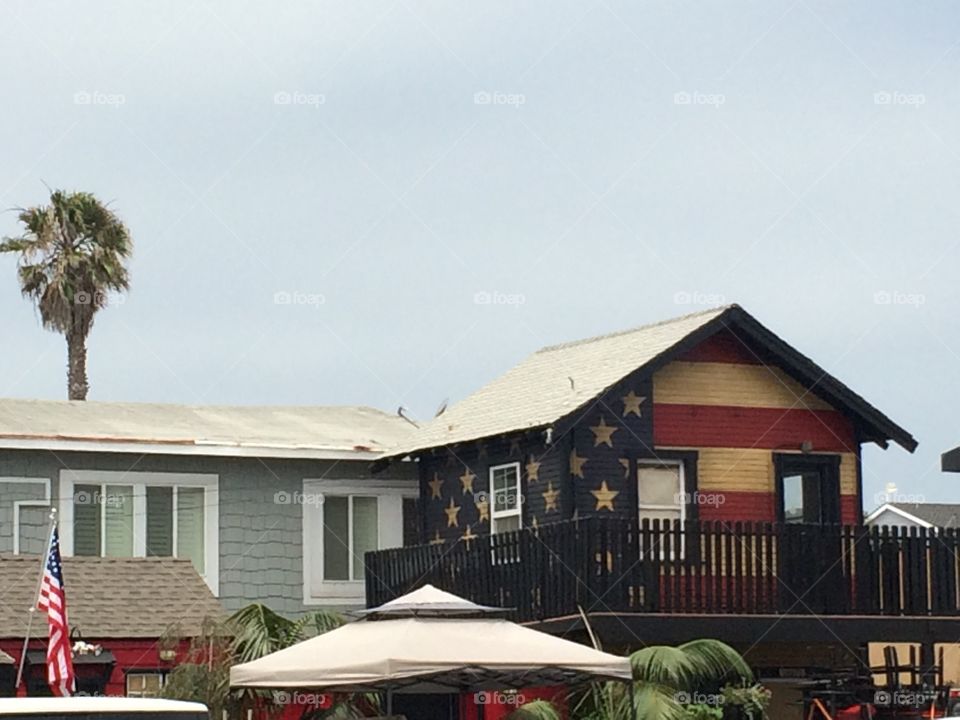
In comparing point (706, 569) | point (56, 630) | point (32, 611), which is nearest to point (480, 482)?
point (706, 569)

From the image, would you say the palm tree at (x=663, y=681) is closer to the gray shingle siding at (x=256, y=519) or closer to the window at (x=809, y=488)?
the window at (x=809, y=488)

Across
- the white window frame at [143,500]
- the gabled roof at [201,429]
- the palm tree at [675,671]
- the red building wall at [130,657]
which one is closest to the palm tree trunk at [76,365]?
the gabled roof at [201,429]

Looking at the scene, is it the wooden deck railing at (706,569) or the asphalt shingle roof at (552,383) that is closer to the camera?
the wooden deck railing at (706,569)

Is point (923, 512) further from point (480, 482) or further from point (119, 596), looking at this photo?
point (119, 596)

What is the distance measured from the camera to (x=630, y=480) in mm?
29062

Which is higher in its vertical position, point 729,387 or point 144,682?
point 729,387

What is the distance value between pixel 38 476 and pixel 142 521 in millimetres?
1657

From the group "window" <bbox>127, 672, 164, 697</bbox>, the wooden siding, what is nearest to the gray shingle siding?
the wooden siding

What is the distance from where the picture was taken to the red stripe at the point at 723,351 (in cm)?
2995

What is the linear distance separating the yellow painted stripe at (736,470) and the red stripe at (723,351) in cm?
122

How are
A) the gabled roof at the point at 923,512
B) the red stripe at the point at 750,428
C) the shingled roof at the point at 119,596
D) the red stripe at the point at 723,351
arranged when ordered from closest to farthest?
1. the shingled roof at the point at 119,596
2. the red stripe at the point at 750,428
3. the red stripe at the point at 723,351
4. the gabled roof at the point at 923,512

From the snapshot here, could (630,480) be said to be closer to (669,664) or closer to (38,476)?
(669,664)

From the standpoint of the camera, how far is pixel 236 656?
1022 inches

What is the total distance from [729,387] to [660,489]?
1782 mm
